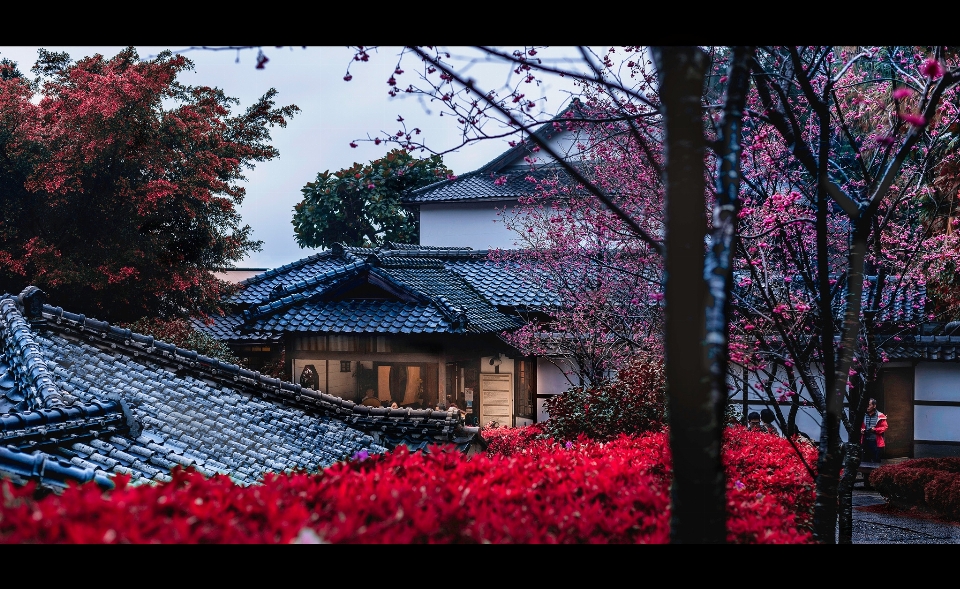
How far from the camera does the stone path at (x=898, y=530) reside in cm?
1099

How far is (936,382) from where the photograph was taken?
1484cm

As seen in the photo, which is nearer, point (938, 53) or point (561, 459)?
A: point (561, 459)

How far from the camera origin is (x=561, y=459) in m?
4.61

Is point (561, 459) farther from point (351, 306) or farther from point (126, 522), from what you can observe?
point (351, 306)

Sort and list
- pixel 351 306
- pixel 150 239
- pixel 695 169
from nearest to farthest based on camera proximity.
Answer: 1. pixel 695 169
2. pixel 150 239
3. pixel 351 306

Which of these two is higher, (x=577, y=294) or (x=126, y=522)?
(x=577, y=294)

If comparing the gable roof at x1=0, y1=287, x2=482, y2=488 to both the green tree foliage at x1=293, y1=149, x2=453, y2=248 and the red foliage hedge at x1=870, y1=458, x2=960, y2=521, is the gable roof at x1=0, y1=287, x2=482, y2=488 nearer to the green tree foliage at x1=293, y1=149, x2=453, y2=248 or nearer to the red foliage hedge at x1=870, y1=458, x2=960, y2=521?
the red foliage hedge at x1=870, y1=458, x2=960, y2=521

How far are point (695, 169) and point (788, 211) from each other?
4.13 metres

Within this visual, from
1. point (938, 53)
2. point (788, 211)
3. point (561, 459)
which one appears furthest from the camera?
point (788, 211)

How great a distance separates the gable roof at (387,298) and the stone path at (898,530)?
7435mm

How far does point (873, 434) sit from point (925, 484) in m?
3.01

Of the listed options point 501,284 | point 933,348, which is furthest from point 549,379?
point 933,348

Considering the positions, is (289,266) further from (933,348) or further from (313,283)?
(933,348)

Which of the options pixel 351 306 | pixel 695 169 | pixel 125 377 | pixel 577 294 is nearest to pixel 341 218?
pixel 351 306
